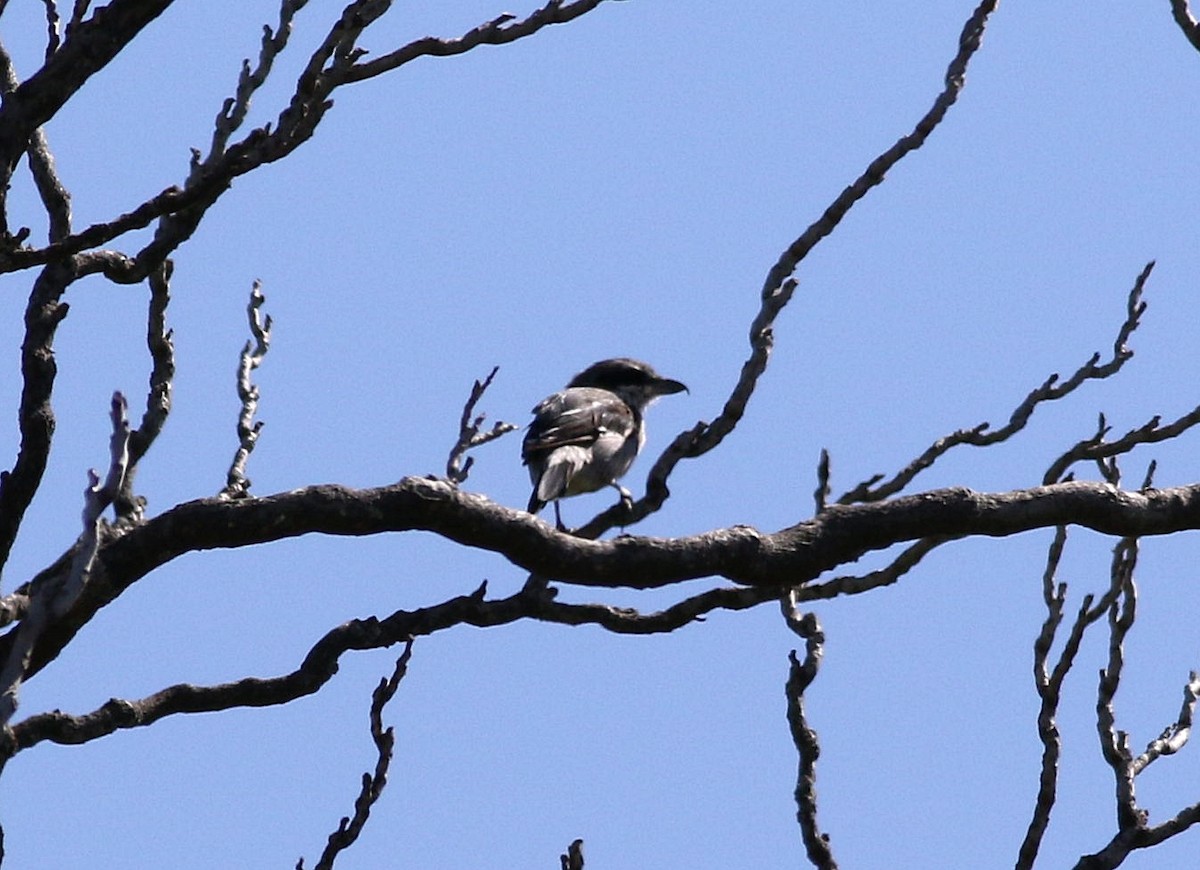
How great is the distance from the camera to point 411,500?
4.61 meters

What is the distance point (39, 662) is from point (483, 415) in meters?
1.70

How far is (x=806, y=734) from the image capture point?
5.54 m

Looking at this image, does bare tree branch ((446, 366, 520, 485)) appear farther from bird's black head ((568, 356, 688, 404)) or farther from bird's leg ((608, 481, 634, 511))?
bird's black head ((568, 356, 688, 404))

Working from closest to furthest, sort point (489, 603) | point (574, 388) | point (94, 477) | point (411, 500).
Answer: point (94, 477), point (411, 500), point (489, 603), point (574, 388)

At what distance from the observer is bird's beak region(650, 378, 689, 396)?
11000 millimetres

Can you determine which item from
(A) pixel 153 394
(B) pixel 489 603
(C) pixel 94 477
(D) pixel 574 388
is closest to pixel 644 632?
(B) pixel 489 603

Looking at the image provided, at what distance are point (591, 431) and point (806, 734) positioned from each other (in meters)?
4.07

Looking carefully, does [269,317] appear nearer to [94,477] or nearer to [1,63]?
[1,63]

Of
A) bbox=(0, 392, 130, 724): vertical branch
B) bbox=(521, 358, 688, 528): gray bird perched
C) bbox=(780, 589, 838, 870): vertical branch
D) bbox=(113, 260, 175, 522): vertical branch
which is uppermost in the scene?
bbox=(521, 358, 688, 528): gray bird perched

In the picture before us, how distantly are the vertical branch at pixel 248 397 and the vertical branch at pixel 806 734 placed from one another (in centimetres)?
188

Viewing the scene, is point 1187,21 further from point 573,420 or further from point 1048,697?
point 573,420

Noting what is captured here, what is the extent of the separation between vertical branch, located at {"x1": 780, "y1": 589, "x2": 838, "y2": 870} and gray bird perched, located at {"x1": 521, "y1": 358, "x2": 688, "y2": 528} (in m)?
2.41

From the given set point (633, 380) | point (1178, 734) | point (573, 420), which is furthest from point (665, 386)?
point (1178, 734)

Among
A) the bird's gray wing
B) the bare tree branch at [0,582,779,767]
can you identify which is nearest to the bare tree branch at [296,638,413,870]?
the bare tree branch at [0,582,779,767]
